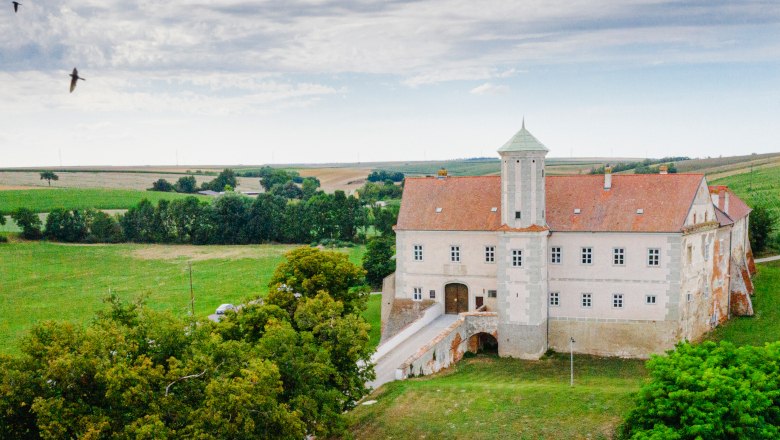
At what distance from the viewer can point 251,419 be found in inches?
840

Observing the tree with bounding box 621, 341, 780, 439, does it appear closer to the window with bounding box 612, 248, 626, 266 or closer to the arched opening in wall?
the window with bounding box 612, 248, 626, 266

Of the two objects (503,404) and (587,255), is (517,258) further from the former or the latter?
(503,404)

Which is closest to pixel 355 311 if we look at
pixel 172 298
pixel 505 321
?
pixel 505 321

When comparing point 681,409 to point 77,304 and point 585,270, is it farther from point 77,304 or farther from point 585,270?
point 77,304

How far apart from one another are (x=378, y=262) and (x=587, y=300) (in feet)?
97.1

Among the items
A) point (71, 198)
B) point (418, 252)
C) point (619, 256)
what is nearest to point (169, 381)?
point (418, 252)

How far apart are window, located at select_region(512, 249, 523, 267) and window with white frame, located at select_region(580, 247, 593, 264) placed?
A: 418 centimetres

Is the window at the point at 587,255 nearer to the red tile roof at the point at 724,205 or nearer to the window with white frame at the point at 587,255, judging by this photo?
the window with white frame at the point at 587,255

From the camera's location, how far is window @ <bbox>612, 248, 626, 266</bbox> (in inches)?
1684

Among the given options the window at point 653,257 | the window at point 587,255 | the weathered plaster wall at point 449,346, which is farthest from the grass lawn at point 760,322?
the weathered plaster wall at point 449,346

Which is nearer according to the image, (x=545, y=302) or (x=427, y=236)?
(x=545, y=302)

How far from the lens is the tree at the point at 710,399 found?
76.8 ft

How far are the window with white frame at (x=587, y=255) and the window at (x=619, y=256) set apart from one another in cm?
131

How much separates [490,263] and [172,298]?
33286mm
